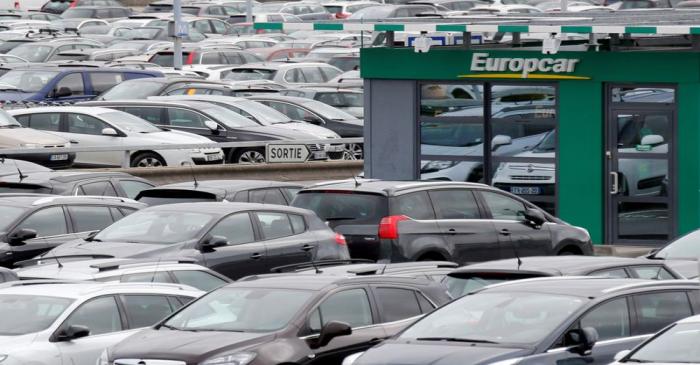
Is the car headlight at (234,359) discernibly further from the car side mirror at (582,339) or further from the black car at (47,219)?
the black car at (47,219)

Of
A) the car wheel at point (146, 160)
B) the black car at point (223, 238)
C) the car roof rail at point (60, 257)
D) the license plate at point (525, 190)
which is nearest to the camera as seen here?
the car roof rail at point (60, 257)

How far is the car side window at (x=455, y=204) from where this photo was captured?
62.9 feet

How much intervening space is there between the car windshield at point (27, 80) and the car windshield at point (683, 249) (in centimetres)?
1953

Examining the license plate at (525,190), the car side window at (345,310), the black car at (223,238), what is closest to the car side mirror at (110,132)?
the license plate at (525,190)

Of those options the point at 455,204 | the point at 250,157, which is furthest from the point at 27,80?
the point at 455,204

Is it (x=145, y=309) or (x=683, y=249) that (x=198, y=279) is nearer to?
(x=145, y=309)

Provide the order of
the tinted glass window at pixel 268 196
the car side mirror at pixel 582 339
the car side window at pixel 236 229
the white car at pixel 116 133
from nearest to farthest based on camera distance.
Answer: the car side mirror at pixel 582 339 → the car side window at pixel 236 229 → the tinted glass window at pixel 268 196 → the white car at pixel 116 133

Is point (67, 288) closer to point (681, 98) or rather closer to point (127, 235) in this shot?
point (127, 235)

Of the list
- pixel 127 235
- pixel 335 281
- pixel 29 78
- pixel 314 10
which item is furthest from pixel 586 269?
pixel 314 10

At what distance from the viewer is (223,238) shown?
17.1 meters

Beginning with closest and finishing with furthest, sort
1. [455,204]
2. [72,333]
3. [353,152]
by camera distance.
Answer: [72,333] < [455,204] < [353,152]

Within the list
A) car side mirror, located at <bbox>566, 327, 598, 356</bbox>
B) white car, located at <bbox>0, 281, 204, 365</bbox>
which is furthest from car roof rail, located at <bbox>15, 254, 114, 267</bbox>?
car side mirror, located at <bbox>566, 327, 598, 356</bbox>

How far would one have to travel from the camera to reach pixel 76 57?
43.6 metres

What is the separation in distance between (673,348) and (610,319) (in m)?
1.13
